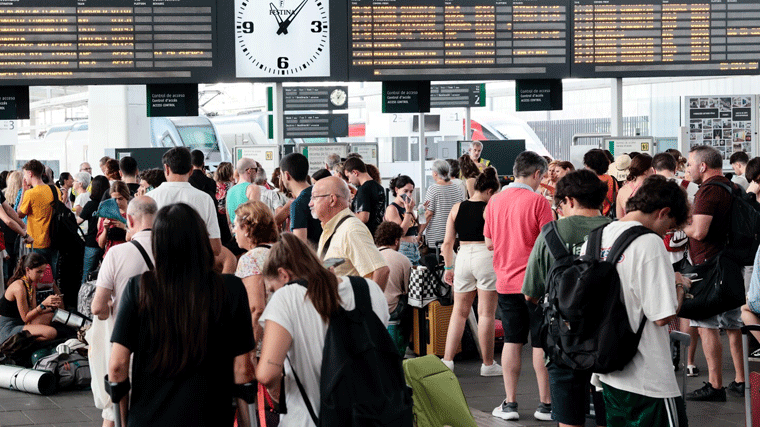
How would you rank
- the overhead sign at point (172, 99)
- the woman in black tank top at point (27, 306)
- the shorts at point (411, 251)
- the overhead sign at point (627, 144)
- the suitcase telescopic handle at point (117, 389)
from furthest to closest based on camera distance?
1. the overhead sign at point (627, 144)
2. the overhead sign at point (172, 99)
3. the shorts at point (411, 251)
4. the woman in black tank top at point (27, 306)
5. the suitcase telescopic handle at point (117, 389)

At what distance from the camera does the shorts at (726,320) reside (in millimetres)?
6551

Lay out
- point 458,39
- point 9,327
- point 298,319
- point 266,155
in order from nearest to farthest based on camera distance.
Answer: point 298,319 < point 9,327 < point 458,39 < point 266,155

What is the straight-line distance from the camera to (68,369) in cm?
747

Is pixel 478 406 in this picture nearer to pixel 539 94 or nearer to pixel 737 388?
pixel 737 388

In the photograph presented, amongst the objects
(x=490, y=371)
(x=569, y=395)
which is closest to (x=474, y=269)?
(x=490, y=371)

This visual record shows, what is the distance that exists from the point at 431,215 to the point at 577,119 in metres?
24.8

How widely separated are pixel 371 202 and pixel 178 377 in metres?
4.91

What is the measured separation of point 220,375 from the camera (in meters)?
3.50

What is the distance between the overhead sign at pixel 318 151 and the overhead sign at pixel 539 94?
2482 mm

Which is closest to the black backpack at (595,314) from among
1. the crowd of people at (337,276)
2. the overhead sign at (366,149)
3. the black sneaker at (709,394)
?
the crowd of people at (337,276)

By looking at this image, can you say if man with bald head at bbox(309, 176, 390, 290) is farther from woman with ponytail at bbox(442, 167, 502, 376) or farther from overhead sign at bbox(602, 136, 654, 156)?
overhead sign at bbox(602, 136, 654, 156)

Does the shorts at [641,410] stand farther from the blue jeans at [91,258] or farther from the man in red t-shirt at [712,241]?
the blue jeans at [91,258]

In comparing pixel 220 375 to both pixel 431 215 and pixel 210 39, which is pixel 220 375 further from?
pixel 210 39

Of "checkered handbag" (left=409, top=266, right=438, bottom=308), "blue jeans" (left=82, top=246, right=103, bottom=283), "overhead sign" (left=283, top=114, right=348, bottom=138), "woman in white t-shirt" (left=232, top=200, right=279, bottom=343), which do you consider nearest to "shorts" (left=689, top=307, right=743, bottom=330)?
"checkered handbag" (left=409, top=266, right=438, bottom=308)
